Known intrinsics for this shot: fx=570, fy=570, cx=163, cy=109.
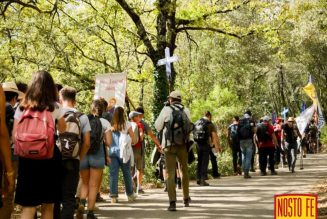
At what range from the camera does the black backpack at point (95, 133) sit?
9266 mm

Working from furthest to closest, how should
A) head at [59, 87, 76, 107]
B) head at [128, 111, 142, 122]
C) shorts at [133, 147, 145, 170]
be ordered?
shorts at [133, 147, 145, 170] < head at [128, 111, 142, 122] < head at [59, 87, 76, 107]

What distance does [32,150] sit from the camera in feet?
19.4

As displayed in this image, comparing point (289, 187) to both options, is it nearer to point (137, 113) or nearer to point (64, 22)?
point (137, 113)

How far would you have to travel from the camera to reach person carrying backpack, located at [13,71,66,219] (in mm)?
5945

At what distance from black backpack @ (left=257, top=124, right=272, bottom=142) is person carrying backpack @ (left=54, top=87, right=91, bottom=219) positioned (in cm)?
1144

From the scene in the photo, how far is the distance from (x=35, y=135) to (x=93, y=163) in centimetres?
347

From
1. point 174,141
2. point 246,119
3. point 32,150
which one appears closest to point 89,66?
point 246,119

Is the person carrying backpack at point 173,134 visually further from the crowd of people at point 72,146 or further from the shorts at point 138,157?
the shorts at point 138,157

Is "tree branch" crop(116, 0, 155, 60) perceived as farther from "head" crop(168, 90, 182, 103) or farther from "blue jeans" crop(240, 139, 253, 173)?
"head" crop(168, 90, 182, 103)

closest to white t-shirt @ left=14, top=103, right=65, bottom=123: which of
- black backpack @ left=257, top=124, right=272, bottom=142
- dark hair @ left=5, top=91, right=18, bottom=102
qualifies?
dark hair @ left=5, top=91, right=18, bottom=102

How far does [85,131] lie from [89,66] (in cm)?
1778

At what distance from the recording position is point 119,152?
39.4ft

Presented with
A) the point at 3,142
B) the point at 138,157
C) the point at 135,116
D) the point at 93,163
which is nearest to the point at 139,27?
the point at 135,116

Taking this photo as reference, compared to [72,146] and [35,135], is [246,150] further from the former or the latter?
[35,135]
